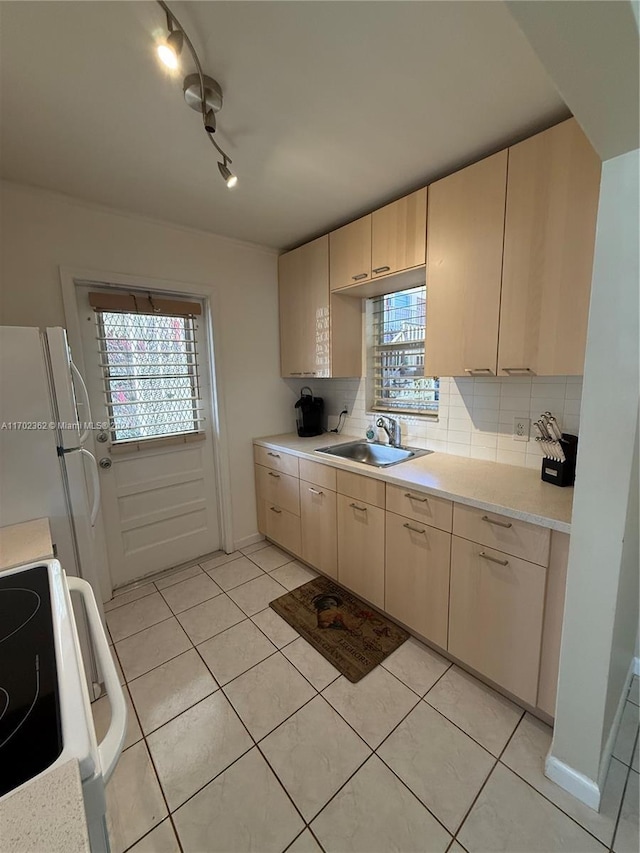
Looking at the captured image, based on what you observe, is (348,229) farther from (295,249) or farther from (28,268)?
(28,268)

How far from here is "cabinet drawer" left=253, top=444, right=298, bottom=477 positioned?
101 inches

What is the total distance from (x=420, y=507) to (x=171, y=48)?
1931 millimetres

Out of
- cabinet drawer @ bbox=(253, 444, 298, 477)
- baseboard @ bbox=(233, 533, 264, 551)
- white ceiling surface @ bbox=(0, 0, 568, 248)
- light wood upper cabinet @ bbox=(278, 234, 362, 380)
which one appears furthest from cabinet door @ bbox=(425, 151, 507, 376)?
baseboard @ bbox=(233, 533, 264, 551)

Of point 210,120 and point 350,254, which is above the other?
point 210,120

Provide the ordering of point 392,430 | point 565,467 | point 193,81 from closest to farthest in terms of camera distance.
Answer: point 193,81 < point 565,467 < point 392,430

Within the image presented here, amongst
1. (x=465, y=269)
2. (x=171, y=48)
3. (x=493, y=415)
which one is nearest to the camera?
(x=171, y=48)

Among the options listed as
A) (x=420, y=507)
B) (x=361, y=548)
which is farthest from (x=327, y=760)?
(x=420, y=507)

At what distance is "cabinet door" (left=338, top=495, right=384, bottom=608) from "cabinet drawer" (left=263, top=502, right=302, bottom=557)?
1.53 ft

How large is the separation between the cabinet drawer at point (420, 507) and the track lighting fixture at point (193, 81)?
1.78 meters

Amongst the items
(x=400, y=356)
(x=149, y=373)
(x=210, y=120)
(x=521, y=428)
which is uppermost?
(x=210, y=120)

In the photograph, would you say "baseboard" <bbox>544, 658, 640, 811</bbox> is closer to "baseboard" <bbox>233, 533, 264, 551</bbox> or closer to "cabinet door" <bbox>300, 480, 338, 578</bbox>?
"cabinet door" <bbox>300, 480, 338, 578</bbox>

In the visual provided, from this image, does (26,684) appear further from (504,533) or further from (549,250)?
(549,250)

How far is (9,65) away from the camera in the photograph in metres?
1.16

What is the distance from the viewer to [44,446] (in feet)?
4.78
